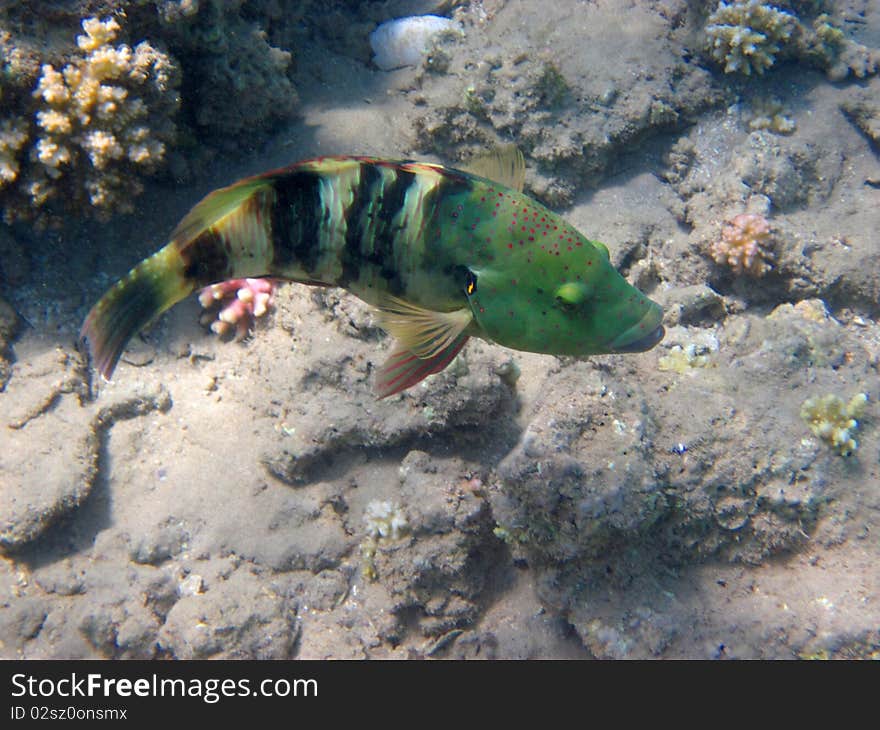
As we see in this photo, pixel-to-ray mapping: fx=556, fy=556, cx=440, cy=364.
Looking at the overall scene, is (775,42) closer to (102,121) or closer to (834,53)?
(834,53)

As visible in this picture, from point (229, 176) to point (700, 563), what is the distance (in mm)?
5282

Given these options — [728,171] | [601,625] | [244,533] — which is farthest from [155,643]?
[728,171]

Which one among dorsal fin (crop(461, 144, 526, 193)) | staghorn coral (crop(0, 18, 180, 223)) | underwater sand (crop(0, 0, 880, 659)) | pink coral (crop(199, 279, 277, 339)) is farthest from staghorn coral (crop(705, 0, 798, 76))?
staghorn coral (crop(0, 18, 180, 223))

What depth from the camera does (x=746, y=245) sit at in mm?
5020

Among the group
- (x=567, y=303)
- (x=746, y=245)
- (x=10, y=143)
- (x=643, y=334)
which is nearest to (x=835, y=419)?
(x=746, y=245)

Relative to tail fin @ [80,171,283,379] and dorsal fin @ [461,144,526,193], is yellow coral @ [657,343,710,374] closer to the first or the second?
dorsal fin @ [461,144,526,193]

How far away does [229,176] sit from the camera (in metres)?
5.44

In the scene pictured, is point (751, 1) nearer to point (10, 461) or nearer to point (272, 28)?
point (272, 28)

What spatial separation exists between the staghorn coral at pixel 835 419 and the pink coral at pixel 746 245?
1.57 m

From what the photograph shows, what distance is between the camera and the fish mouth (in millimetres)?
2291

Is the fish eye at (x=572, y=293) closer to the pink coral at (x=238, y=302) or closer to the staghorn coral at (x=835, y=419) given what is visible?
the staghorn coral at (x=835, y=419)

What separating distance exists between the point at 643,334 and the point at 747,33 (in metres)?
5.28

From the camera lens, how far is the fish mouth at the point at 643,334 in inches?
90.2

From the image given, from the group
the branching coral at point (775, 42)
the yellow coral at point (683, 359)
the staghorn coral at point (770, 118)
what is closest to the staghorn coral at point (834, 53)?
the branching coral at point (775, 42)
